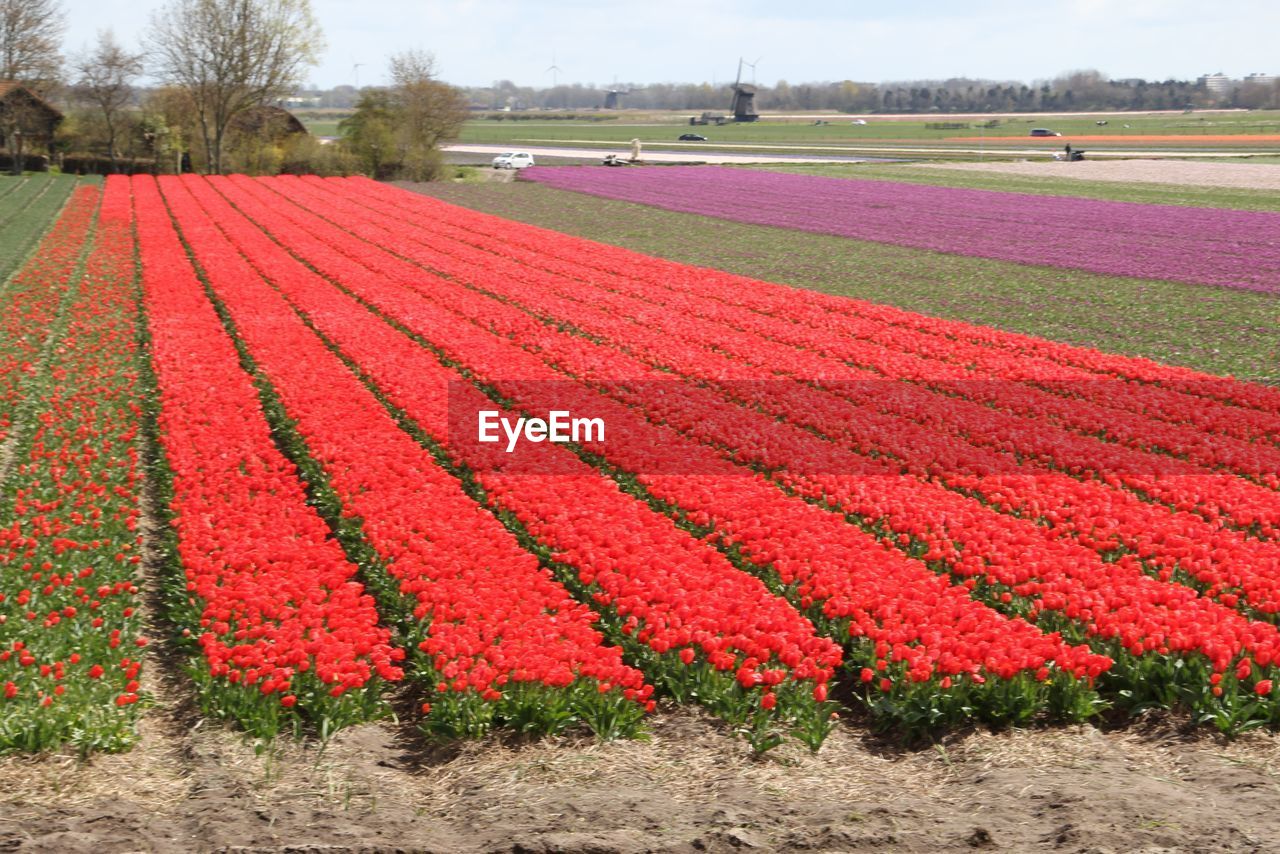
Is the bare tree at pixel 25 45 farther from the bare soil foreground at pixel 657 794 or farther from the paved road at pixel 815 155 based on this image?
the bare soil foreground at pixel 657 794

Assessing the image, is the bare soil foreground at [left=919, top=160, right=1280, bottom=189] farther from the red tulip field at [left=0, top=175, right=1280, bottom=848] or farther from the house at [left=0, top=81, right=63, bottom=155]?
the house at [left=0, top=81, right=63, bottom=155]

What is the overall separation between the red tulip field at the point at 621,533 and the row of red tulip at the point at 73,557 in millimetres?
40

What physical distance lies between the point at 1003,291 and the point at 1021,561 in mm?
18596

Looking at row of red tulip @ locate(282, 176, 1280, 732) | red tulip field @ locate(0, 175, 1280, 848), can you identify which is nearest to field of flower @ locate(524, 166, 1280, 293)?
red tulip field @ locate(0, 175, 1280, 848)

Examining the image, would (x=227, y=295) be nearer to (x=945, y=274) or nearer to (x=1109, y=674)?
(x=945, y=274)

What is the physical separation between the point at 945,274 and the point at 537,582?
23280mm

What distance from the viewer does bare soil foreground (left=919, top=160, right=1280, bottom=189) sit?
207 ft

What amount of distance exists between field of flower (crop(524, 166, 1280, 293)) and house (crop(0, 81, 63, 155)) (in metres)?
32.7

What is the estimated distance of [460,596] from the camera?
927 centimetres

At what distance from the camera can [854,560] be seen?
1008 centimetres

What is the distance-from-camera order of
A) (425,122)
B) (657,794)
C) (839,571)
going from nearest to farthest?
(657,794) < (839,571) < (425,122)

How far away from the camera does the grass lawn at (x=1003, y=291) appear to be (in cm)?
2128

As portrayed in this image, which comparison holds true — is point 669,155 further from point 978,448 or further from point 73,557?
point 73,557

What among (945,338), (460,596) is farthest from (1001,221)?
(460,596)
